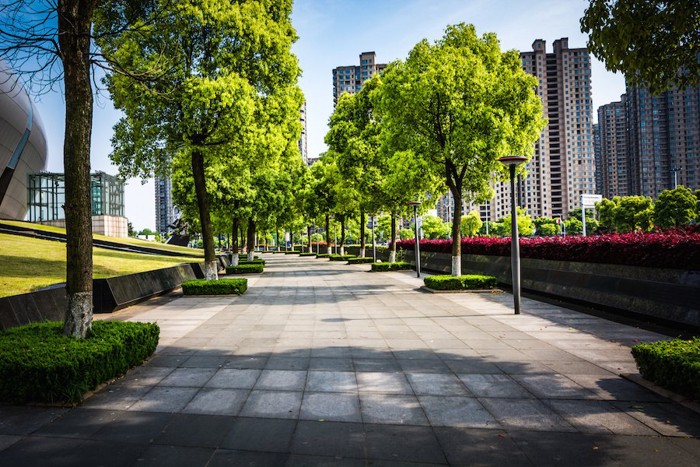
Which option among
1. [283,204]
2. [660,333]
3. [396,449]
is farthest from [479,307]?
[283,204]

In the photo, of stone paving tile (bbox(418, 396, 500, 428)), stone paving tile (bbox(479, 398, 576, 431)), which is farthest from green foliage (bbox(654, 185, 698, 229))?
stone paving tile (bbox(418, 396, 500, 428))

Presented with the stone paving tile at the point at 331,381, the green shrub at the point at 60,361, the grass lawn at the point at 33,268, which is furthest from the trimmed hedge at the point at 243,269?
the stone paving tile at the point at 331,381

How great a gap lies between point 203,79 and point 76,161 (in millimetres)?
7634

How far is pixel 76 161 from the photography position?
6.73 metres

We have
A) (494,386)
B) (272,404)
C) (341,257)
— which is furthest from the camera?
(341,257)

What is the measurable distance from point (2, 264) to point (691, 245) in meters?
20.1

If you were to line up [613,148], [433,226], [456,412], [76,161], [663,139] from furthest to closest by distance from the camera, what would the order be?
1. [613,148]
2. [663,139]
3. [433,226]
4. [76,161]
5. [456,412]

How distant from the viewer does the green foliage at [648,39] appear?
222 inches

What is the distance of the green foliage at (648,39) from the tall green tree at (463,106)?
27.6 feet

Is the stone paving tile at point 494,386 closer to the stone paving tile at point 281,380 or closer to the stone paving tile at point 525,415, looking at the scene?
the stone paving tile at point 525,415

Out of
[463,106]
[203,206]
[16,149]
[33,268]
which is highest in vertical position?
[16,149]

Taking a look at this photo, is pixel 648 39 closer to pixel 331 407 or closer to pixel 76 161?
pixel 331 407

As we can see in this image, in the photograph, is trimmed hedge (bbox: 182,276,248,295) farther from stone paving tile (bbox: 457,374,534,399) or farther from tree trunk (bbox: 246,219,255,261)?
tree trunk (bbox: 246,219,255,261)

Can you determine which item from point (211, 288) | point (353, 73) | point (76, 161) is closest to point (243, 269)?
point (211, 288)
